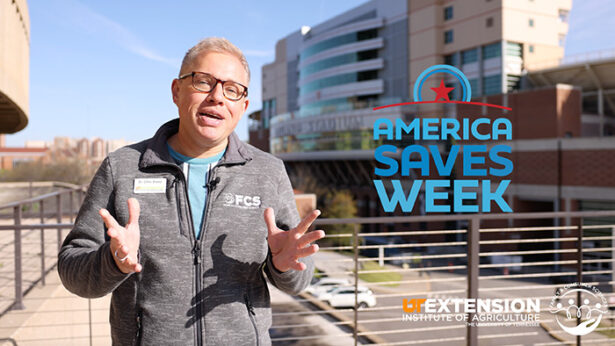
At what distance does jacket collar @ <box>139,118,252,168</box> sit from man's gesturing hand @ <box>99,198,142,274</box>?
0.27 metres

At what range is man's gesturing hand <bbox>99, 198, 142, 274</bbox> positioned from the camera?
142 cm

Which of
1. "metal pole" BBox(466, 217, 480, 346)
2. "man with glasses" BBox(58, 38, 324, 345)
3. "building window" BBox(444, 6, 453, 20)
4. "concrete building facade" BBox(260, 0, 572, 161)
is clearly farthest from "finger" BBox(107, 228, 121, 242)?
"building window" BBox(444, 6, 453, 20)

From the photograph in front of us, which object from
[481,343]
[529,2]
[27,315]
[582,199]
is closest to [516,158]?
[582,199]

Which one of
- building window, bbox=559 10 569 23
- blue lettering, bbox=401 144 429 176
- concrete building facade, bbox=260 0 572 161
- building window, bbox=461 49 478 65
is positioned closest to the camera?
blue lettering, bbox=401 144 429 176

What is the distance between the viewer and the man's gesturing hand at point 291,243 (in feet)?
5.07

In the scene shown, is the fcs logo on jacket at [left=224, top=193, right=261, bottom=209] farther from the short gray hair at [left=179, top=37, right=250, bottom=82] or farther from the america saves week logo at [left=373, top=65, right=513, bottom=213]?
the america saves week logo at [left=373, top=65, right=513, bottom=213]

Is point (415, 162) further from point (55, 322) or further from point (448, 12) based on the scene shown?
point (448, 12)

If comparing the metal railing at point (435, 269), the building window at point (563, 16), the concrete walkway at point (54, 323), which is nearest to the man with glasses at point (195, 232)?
the metal railing at point (435, 269)

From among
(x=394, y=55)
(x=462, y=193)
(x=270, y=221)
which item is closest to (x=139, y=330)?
(x=270, y=221)

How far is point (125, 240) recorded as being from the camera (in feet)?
4.83

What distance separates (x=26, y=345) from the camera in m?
4.30

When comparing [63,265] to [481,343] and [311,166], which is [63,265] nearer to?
[481,343]

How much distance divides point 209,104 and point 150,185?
0.39 meters

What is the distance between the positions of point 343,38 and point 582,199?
2823 cm
